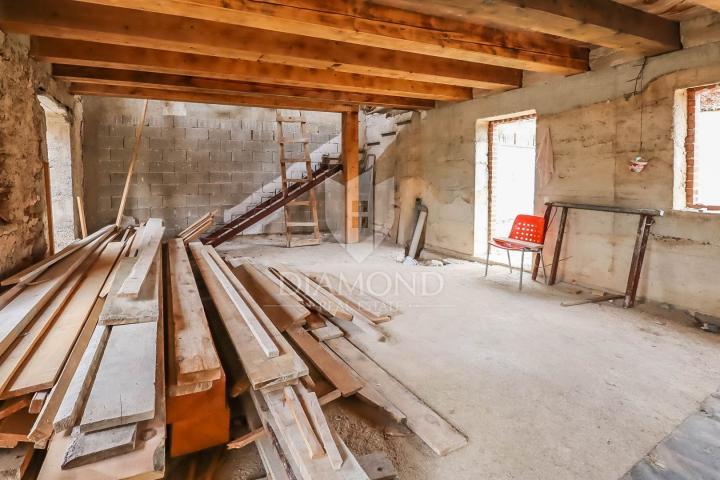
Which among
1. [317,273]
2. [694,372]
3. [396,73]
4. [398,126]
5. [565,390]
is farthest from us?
[398,126]

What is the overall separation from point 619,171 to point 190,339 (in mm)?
3841

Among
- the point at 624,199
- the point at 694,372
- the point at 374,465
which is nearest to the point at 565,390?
the point at 694,372

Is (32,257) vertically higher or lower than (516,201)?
lower

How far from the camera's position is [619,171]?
152 inches

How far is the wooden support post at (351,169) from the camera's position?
22.8 feet

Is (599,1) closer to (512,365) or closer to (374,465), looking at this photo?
(512,365)

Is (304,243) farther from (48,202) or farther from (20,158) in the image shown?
(20,158)

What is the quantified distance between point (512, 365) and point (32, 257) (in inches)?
144

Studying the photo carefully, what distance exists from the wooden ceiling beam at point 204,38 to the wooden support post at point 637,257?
2.17 m

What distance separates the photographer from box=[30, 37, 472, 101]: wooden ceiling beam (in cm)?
354

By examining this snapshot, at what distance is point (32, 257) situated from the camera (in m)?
3.35

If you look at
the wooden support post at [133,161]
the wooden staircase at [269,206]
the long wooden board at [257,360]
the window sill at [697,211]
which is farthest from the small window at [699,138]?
the wooden support post at [133,161]

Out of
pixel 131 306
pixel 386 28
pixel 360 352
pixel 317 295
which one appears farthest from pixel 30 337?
pixel 386 28

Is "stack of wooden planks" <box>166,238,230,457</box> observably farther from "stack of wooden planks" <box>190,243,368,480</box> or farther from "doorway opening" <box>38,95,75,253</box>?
"doorway opening" <box>38,95,75,253</box>
